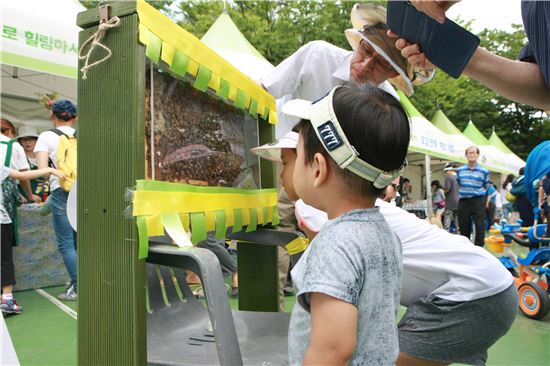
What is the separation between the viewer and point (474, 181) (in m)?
5.93

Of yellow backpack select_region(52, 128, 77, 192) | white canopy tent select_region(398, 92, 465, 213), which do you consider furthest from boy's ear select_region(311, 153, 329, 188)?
white canopy tent select_region(398, 92, 465, 213)

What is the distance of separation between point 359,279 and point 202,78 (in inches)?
28.1

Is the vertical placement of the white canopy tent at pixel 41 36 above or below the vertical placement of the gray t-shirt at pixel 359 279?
above

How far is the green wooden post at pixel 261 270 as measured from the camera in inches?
70.2

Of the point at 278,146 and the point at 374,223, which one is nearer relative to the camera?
the point at 374,223

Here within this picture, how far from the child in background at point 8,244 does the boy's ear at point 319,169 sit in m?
2.66

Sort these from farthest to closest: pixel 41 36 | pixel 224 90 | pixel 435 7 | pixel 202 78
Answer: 1. pixel 41 36
2. pixel 224 90
3. pixel 202 78
4. pixel 435 7

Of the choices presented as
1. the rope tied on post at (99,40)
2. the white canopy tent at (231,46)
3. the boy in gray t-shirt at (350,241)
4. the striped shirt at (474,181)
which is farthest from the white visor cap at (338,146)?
the striped shirt at (474,181)

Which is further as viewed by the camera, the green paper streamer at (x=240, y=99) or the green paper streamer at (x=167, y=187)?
the green paper streamer at (x=240, y=99)

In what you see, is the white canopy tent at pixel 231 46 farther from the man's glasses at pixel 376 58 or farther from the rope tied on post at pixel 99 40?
the rope tied on post at pixel 99 40

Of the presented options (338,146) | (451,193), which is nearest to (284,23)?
(451,193)

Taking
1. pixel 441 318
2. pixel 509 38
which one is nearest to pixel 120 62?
pixel 441 318

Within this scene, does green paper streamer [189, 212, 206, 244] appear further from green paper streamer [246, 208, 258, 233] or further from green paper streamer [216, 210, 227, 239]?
green paper streamer [246, 208, 258, 233]

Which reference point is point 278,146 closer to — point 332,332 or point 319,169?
point 319,169
